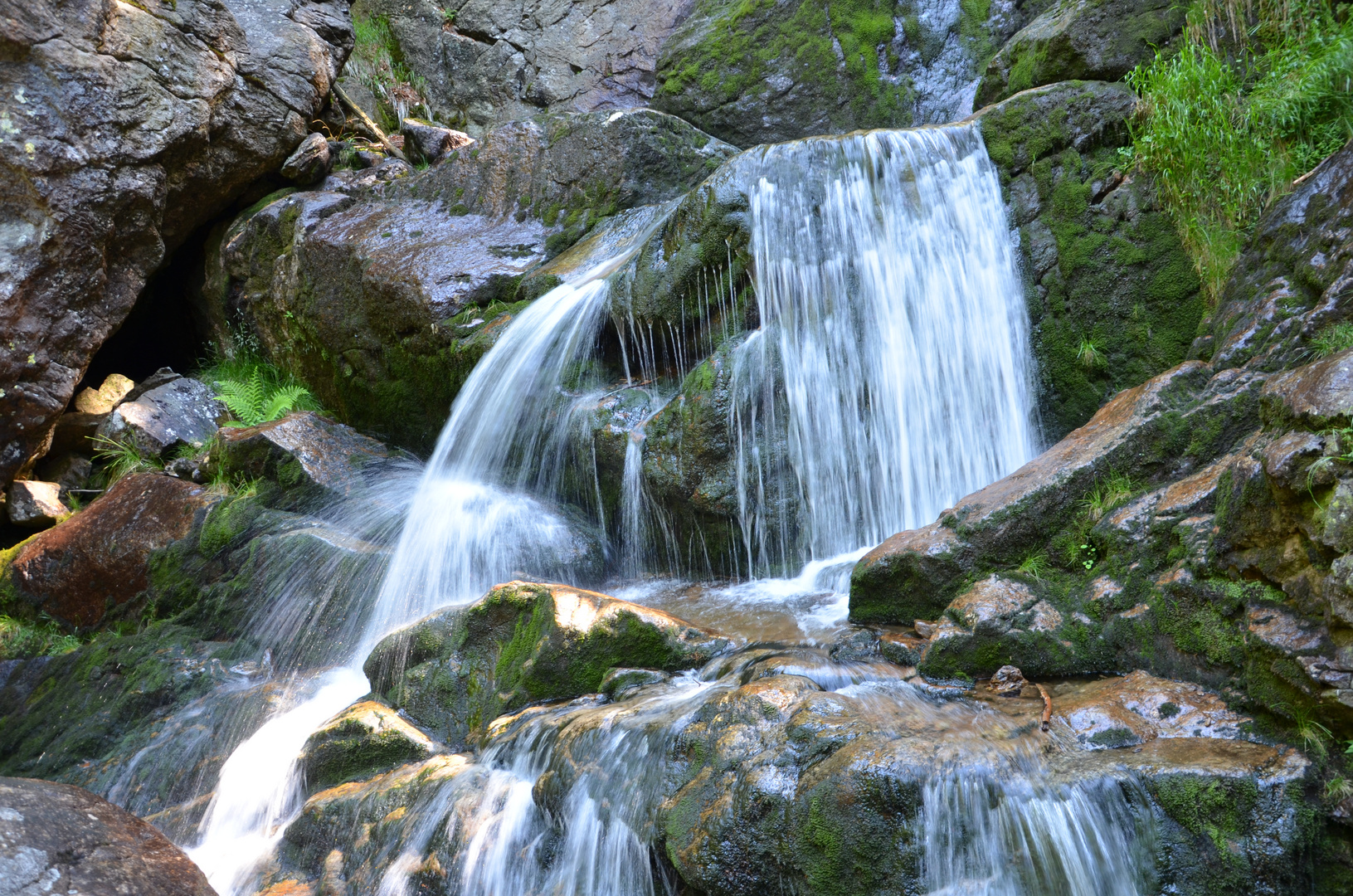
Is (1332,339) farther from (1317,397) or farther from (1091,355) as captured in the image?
(1091,355)

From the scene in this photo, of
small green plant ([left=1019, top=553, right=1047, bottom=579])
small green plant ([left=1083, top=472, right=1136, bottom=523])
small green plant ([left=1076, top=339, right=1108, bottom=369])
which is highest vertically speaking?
small green plant ([left=1076, top=339, right=1108, bottom=369])

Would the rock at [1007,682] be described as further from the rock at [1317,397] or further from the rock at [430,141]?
the rock at [430,141]

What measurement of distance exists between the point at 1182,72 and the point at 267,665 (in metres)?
6.49

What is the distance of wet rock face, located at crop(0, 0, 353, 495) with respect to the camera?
7238 mm

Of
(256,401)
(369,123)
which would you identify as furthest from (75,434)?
(369,123)

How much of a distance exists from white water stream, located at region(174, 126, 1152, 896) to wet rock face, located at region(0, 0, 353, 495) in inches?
162

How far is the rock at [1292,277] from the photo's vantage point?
3.35m

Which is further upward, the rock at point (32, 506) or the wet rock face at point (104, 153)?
the wet rock face at point (104, 153)

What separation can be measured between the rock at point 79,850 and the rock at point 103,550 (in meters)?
3.46

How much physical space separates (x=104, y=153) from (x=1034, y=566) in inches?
328

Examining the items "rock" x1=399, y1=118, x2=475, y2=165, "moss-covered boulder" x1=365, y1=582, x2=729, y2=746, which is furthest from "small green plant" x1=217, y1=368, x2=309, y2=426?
"moss-covered boulder" x1=365, y1=582, x2=729, y2=746

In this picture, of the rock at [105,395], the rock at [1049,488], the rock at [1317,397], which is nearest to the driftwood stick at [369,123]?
the rock at [105,395]

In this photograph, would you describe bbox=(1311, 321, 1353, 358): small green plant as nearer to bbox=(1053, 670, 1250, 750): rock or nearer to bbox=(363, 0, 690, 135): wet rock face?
bbox=(1053, 670, 1250, 750): rock

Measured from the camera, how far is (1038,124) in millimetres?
5469
